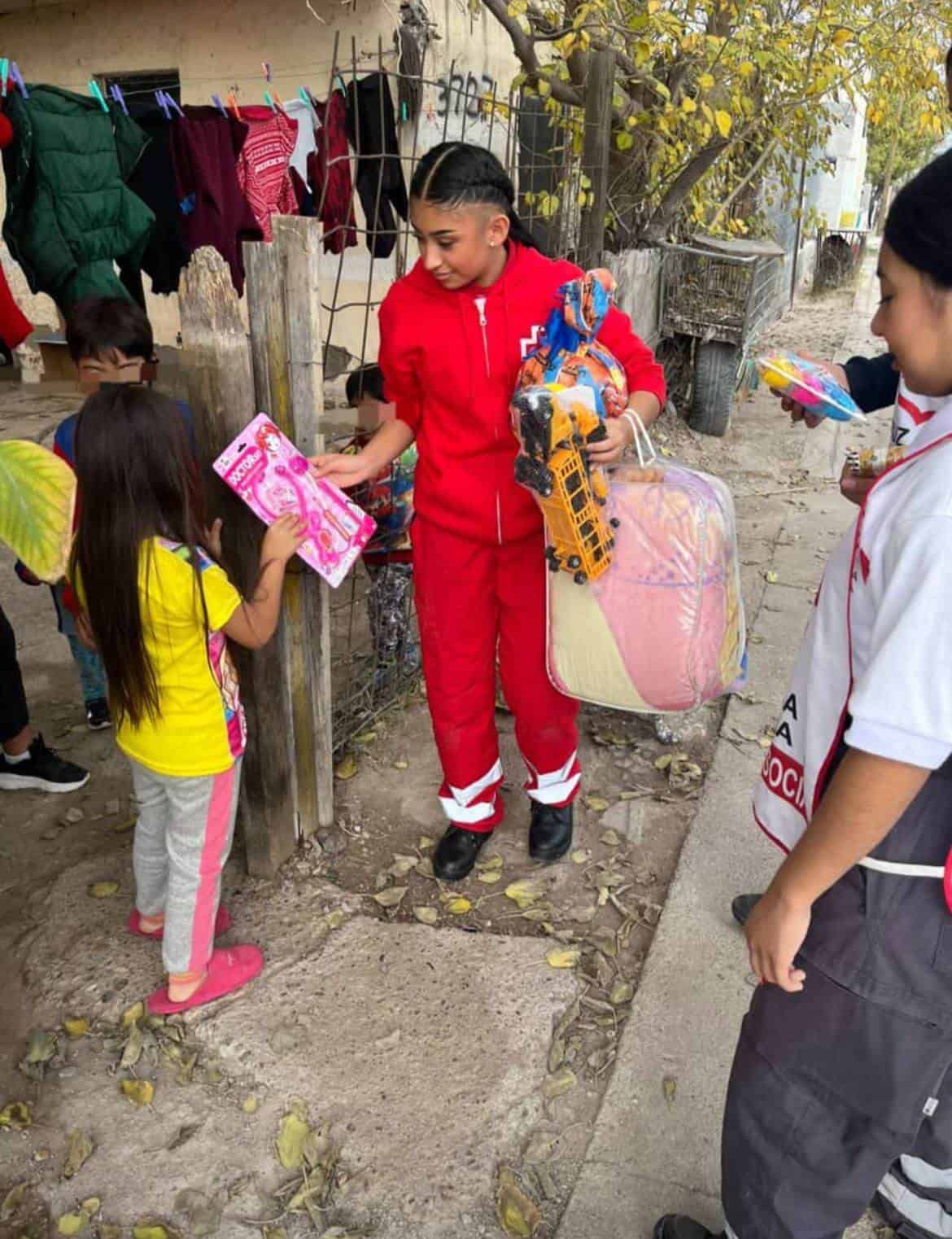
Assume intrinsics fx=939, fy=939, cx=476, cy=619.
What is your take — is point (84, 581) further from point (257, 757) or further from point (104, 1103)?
point (104, 1103)

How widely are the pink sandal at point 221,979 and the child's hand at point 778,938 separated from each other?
148 centimetres

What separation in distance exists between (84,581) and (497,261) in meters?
1.17

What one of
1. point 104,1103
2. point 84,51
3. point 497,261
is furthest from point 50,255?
point 84,51

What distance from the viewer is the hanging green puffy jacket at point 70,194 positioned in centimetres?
365

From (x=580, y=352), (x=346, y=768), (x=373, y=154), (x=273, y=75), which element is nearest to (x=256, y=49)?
(x=273, y=75)

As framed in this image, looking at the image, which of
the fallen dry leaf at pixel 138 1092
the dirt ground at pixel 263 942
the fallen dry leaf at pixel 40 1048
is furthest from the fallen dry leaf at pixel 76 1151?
the fallen dry leaf at pixel 40 1048

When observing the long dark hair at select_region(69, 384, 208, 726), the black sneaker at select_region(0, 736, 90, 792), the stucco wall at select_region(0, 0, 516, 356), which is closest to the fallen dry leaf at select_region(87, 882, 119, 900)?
the black sneaker at select_region(0, 736, 90, 792)

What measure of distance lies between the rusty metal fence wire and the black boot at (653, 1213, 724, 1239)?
6.01 feet

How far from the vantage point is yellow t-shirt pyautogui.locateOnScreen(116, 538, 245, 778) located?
73.8 inches

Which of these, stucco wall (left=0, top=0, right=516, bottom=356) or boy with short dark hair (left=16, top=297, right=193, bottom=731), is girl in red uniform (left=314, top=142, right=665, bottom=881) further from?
stucco wall (left=0, top=0, right=516, bottom=356)

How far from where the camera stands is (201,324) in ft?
6.94

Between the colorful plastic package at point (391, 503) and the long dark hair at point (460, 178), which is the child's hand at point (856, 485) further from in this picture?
the colorful plastic package at point (391, 503)

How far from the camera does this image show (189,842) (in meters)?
2.15

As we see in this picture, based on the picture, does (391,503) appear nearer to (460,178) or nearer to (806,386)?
(460,178)
